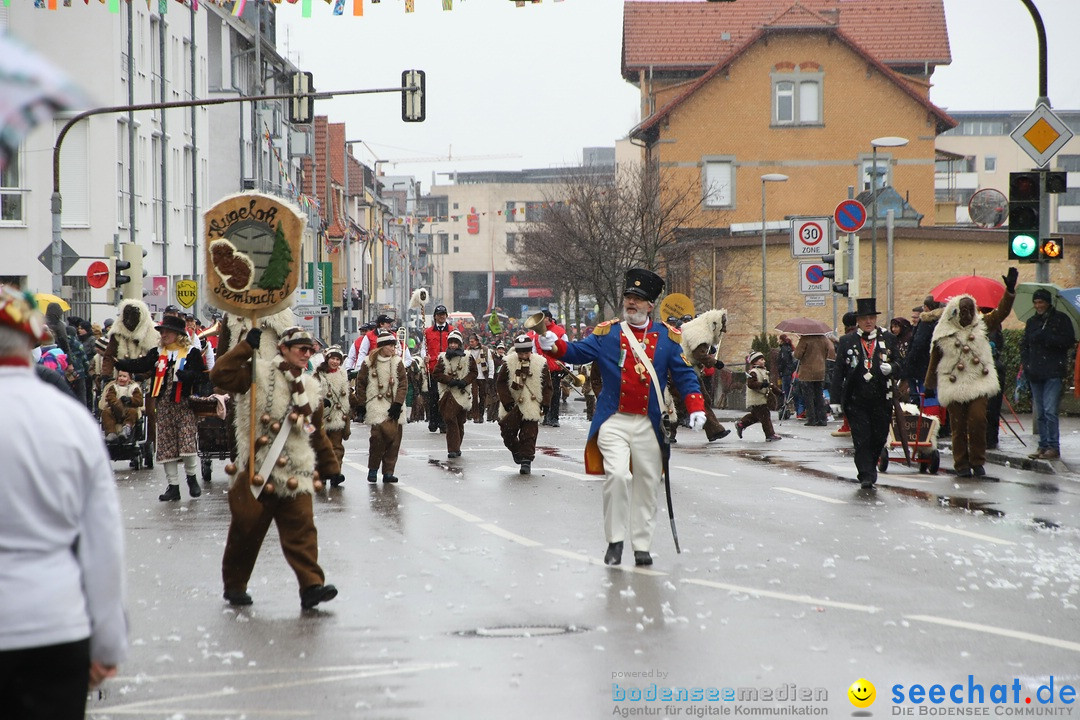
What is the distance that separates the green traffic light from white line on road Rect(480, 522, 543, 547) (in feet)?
27.9

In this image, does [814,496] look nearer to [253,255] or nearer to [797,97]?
[253,255]

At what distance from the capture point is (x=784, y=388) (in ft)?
97.8

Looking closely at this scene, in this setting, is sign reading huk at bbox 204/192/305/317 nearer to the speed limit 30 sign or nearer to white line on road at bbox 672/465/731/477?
white line on road at bbox 672/465/731/477

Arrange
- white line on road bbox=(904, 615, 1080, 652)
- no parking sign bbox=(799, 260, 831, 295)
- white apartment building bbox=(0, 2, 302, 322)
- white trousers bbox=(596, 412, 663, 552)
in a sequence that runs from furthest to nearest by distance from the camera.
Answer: white apartment building bbox=(0, 2, 302, 322), no parking sign bbox=(799, 260, 831, 295), white trousers bbox=(596, 412, 663, 552), white line on road bbox=(904, 615, 1080, 652)

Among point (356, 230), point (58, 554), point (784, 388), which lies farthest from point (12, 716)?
point (356, 230)

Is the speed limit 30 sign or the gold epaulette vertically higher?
the speed limit 30 sign

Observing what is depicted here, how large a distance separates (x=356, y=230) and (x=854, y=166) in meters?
41.3

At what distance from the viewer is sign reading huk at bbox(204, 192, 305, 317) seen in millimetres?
9539

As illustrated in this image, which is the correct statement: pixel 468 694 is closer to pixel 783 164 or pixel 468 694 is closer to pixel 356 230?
A: pixel 783 164

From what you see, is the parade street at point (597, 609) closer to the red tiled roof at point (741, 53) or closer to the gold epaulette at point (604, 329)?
the gold epaulette at point (604, 329)

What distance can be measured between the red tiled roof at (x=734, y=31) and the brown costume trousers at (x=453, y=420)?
1648 inches

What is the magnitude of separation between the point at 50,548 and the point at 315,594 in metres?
4.59

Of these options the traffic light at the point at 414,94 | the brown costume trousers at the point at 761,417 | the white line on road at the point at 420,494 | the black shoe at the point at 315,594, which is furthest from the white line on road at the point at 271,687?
the traffic light at the point at 414,94

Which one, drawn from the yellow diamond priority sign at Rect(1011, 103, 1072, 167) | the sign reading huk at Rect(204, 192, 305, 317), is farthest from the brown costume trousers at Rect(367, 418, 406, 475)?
the yellow diamond priority sign at Rect(1011, 103, 1072, 167)
